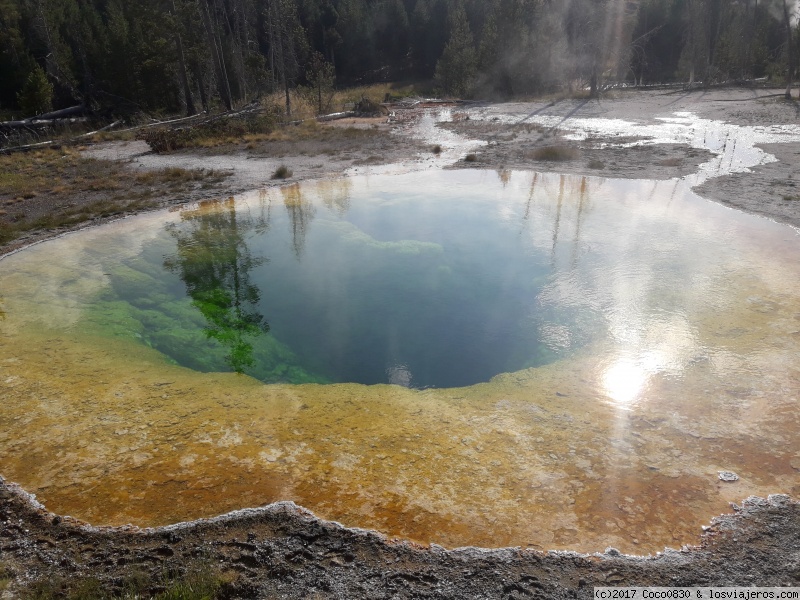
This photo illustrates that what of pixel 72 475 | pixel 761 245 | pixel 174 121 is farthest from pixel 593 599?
pixel 174 121

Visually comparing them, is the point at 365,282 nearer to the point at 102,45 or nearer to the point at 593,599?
the point at 593,599

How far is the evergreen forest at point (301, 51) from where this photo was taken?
78.3 feet

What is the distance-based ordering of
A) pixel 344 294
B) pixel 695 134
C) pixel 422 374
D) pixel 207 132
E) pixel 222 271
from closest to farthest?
1. pixel 422 374
2. pixel 344 294
3. pixel 222 271
4. pixel 695 134
5. pixel 207 132

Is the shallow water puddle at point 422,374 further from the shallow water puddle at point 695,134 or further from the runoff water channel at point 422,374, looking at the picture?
the shallow water puddle at point 695,134

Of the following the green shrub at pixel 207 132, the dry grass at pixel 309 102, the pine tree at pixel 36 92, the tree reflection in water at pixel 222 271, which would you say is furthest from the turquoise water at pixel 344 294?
the pine tree at pixel 36 92

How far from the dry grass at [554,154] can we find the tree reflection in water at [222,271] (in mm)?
6869

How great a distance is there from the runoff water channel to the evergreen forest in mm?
17210

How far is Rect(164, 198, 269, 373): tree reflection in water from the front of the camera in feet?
19.1

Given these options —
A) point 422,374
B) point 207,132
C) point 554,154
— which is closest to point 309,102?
point 207,132

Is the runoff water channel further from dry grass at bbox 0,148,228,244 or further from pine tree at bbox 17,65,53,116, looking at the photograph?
pine tree at bbox 17,65,53,116

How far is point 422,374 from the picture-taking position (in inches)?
197

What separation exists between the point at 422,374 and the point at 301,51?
33.6 m

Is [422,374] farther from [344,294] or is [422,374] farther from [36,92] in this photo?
[36,92]

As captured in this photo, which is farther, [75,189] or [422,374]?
[75,189]
